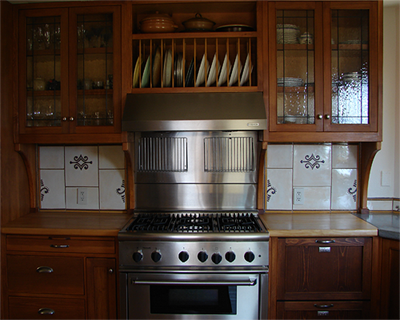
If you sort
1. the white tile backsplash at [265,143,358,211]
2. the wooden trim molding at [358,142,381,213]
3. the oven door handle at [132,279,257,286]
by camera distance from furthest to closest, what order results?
→ 1. the white tile backsplash at [265,143,358,211]
2. the wooden trim molding at [358,142,381,213]
3. the oven door handle at [132,279,257,286]

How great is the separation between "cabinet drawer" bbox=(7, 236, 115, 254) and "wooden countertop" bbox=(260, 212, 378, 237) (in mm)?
996

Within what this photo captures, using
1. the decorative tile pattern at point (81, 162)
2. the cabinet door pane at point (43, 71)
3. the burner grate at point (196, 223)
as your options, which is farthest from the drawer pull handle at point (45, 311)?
the cabinet door pane at point (43, 71)

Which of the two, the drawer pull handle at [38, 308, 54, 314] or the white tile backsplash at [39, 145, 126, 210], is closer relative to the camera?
the drawer pull handle at [38, 308, 54, 314]

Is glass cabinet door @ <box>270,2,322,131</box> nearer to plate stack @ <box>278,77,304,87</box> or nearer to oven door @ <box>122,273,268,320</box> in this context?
plate stack @ <box>278,77,304,87</box>

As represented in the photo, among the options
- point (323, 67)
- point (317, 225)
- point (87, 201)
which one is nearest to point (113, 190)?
point (87, 201)

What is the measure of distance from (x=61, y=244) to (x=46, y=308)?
1.31ft

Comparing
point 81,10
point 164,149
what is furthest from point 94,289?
point 81,10

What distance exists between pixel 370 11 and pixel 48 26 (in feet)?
6.89

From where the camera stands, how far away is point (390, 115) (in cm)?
213

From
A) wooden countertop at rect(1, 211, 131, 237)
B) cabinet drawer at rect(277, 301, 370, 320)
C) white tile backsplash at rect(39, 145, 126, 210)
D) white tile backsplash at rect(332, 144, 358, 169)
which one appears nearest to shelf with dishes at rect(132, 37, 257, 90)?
white tile backsplash at rect(39, 145, 126, 210)

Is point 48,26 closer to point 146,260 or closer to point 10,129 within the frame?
point 10,129

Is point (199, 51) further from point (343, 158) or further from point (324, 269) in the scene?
point (324, 269)

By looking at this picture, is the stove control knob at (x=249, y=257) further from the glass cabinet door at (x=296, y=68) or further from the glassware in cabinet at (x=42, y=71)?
the glassware in cabinet at (x=42, y=71)

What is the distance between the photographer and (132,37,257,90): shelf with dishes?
1896mm
